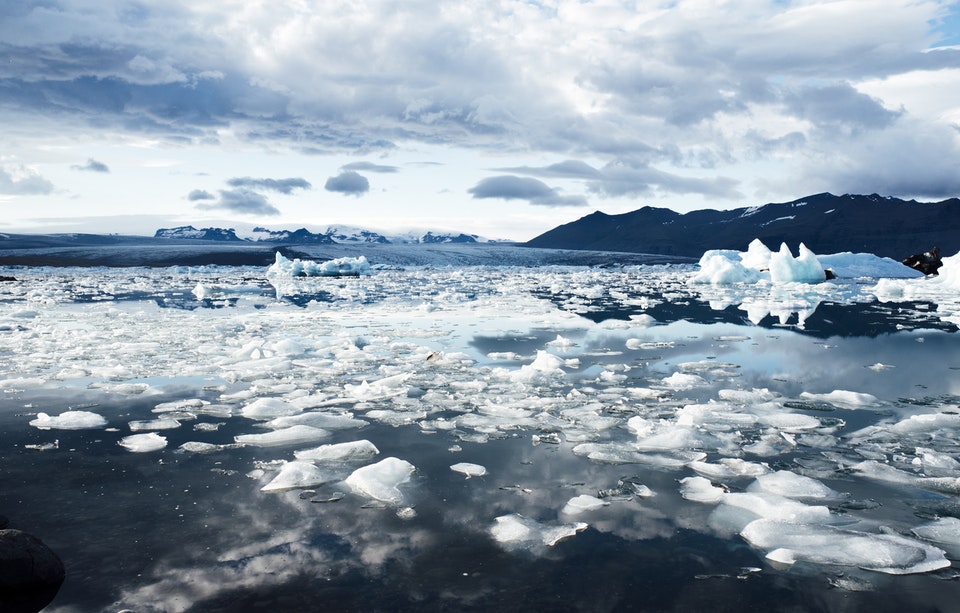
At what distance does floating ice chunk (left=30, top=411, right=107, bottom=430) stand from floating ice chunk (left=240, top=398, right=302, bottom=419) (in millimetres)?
1135

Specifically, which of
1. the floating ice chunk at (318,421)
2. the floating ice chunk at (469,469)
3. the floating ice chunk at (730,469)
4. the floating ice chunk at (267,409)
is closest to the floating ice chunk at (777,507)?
the floating ice chunk at (730,469)

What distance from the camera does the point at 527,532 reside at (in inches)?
133

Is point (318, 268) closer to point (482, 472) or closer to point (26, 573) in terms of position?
point (482, 472)

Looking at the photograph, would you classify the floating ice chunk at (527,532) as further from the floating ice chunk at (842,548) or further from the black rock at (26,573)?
the black rock at (26,573)

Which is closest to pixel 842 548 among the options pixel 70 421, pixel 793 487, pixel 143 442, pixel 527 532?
pixel 793 487

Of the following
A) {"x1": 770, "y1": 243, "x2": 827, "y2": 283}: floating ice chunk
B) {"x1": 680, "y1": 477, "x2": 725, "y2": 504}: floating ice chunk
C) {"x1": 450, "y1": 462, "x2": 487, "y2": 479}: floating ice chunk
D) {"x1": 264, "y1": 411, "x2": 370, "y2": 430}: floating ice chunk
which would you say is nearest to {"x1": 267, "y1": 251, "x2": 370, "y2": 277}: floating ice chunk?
{"x1": 770, "y1": 243, "x2": 827, "y2": 283}: floating ice chunk

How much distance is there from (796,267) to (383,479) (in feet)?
104

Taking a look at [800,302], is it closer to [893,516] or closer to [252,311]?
[252,311]

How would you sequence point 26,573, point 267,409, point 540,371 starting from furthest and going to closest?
point 540,371, point 267,409, point 26,573

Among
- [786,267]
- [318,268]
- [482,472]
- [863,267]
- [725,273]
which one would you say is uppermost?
[786,267]

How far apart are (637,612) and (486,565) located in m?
0.72

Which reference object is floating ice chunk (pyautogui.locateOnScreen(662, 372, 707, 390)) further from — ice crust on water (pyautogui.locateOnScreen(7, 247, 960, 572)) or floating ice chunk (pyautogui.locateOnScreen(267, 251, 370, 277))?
floating ice chunk (pyautogui.locateOnScreen(267, 251, 370, 277))

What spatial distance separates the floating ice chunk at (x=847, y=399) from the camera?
6.11m

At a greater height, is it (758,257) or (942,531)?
(758,257)
